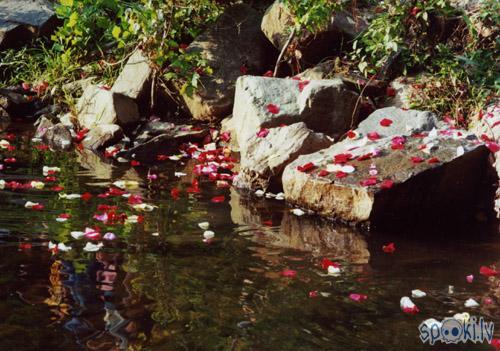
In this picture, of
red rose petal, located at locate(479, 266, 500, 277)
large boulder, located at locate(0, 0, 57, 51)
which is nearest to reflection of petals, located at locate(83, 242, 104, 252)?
red rose petal, located at locate(479, 266, 500, 277)

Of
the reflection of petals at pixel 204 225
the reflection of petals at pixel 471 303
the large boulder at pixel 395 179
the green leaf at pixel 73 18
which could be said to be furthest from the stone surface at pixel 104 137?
the reflection of petals at pixel 471 303

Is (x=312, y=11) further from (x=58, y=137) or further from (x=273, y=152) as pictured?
(x=58, y=137)

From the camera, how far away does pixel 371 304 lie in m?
3.75

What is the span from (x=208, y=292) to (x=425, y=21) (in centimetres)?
516

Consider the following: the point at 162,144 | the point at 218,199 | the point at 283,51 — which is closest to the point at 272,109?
the point at 162,144

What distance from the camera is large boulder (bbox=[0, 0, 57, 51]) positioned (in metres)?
11.0

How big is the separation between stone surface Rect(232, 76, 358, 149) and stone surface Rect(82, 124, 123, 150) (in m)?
1.51

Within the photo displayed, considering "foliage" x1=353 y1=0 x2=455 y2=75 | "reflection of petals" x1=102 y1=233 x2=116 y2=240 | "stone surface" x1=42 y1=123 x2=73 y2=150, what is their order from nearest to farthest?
"reflection of petals" x1=102 y1=233 x2=116 y2=240, "foliage" x1=353 y1=0 x2=455 y2=75, "stone surface" x1=42 y1=123 x2=73 y2=150

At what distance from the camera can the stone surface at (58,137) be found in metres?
8.23

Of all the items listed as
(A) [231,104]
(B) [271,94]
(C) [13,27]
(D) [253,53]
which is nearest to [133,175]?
(B) [271,94]

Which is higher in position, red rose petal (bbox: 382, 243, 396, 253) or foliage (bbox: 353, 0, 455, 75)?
foliage (bbox: 353, 0, 455, 75)

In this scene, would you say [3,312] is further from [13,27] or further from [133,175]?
[13,27]

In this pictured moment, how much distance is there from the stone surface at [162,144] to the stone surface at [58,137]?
0.94m

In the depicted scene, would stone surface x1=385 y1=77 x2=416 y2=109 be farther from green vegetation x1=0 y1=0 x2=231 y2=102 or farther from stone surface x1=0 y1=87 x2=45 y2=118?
stone surface x1=0 y1=87 x2=45 y2=118
